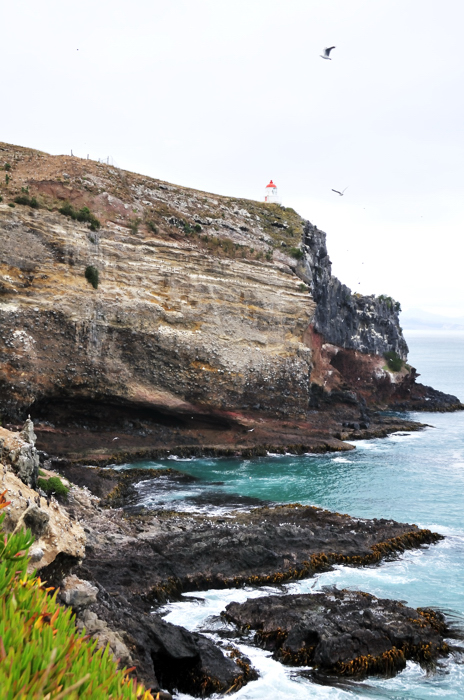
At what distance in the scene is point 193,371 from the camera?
4262 centimetres

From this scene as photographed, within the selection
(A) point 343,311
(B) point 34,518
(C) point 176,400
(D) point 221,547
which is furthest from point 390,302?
(B) point 34,518

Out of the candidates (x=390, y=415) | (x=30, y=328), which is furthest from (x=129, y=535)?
(x=390, y=415)

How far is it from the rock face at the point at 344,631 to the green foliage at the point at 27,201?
3179cm

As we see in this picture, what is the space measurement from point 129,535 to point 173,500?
29.2ft

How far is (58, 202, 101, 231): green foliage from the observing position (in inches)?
1592

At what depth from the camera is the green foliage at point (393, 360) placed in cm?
6975

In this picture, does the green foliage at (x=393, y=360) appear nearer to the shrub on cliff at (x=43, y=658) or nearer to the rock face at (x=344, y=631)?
the rock face at (x=344, y=631)

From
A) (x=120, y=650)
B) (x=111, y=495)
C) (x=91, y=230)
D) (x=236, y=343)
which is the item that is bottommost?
(x=111, y=495)

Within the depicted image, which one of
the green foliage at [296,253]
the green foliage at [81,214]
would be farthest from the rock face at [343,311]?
the green foliage at [81,214]

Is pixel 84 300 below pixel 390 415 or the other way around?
the other way around

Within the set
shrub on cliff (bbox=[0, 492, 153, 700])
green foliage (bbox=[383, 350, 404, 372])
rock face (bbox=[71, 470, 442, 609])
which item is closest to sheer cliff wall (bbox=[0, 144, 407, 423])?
rock face (bbox=[71, 470, 442, 609])

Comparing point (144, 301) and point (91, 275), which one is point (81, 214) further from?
point (144, 301)

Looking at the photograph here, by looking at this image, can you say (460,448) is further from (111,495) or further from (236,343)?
(111,495)

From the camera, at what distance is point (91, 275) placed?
1569 inches
